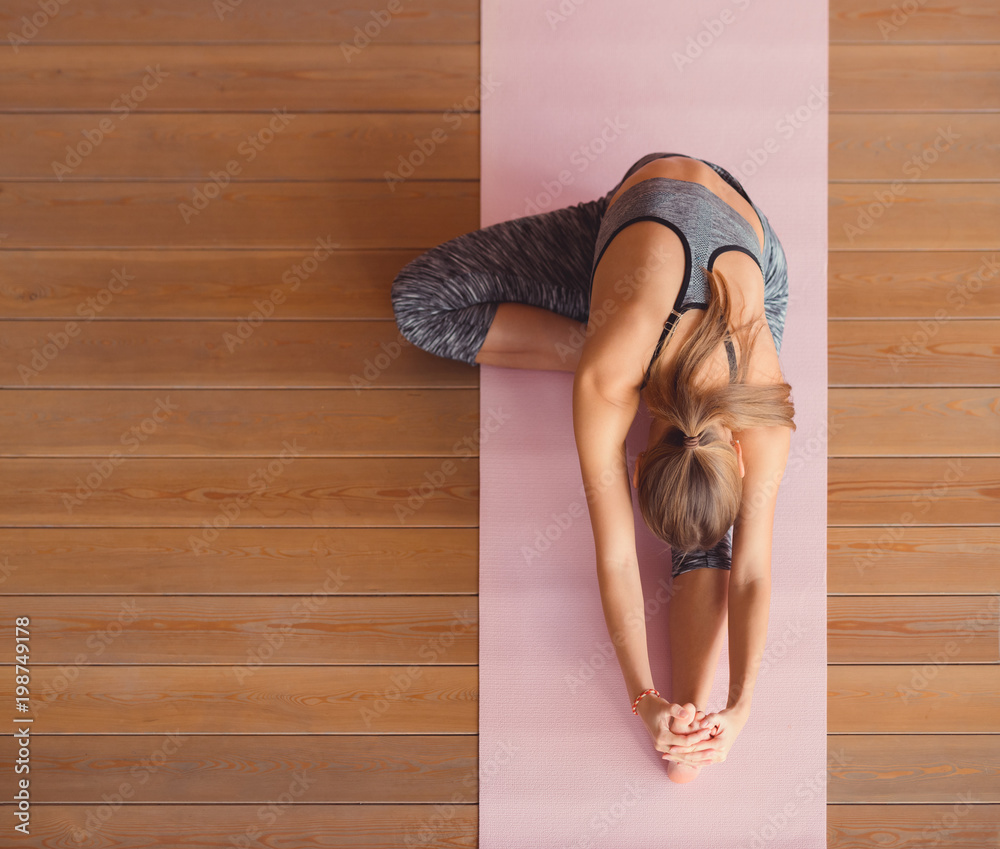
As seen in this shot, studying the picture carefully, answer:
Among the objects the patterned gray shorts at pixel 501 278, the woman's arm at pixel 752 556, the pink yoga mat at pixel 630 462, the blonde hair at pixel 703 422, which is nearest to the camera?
the blonde hair at pixel 703 422

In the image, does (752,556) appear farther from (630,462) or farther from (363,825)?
(363,825)

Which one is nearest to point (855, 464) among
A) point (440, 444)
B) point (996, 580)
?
point (996, 580)

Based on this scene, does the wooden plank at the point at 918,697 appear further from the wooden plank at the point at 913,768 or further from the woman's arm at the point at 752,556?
the woman's arm at the point at 752,556

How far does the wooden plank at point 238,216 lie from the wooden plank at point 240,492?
19.4 inches

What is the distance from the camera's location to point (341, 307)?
1.56m

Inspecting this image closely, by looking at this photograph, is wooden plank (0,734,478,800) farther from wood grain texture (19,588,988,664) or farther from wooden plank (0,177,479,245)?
wooden plank (0,177,479,245)

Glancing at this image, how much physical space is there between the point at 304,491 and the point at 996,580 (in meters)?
1.58
